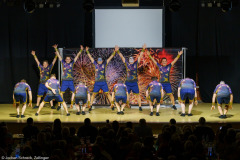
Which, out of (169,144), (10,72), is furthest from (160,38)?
(169,144)

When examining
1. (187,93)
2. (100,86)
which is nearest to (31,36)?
(100,86)

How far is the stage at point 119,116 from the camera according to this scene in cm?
1016

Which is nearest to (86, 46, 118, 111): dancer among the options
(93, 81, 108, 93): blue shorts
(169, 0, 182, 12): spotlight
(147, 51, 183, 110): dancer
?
(93, 81, 108, 93): blue shorts

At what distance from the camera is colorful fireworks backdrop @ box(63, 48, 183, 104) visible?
13.6 m

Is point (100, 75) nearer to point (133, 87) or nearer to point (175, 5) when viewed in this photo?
point (133, 87)

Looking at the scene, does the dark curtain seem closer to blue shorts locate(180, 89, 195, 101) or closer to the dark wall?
the dark wall

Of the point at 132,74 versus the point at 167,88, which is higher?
the point at 132,74

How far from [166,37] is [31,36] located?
5.22m

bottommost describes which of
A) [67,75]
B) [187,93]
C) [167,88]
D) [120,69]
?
[187,93]

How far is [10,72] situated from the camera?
1515 centimetres

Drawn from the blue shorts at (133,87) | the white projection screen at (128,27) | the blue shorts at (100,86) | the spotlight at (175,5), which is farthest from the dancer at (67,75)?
the spotlight at (175,5)

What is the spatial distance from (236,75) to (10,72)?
883 centimetres

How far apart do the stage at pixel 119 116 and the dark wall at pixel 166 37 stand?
5.40ft

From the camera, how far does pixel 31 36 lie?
14.9 m
